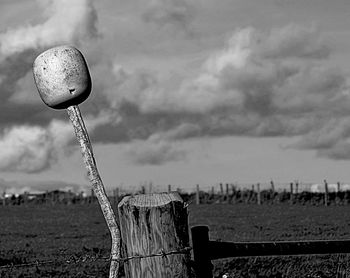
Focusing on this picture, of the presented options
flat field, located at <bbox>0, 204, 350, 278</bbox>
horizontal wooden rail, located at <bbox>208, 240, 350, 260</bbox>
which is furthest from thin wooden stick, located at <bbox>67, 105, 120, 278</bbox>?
horizontal wooden rail, located at <bbox>208, 240, 350, 260</bbox>

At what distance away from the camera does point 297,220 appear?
30.6 m

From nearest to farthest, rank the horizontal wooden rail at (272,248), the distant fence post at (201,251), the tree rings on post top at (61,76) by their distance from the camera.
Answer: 1. the tree rings on post top at (61,76)
2. the distant fence post at (201,251)
3. the horizontal wooden rail at (272,248)

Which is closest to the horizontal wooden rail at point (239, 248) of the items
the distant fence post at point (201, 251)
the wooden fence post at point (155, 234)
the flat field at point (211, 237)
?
the distant fence post at point (201, 251)

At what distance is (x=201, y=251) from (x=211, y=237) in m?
17.0

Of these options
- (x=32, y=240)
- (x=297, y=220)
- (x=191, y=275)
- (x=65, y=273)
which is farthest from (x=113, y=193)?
(x=191, y=275)

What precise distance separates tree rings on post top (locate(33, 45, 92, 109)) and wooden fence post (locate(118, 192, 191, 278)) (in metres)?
0.68

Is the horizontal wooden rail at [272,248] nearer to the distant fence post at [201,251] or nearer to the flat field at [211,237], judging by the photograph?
the distant fence post at [201,251]

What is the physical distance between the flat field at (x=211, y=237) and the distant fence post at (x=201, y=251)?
1.95 feet

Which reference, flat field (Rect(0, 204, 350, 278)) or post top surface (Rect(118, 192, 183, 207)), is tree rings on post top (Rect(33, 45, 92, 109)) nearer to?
post top surface (Rect(118, 192, 183, 207))

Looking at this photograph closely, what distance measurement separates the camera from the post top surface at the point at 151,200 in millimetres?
4855

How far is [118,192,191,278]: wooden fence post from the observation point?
4848mm

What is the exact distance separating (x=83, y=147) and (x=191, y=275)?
996 millimetres

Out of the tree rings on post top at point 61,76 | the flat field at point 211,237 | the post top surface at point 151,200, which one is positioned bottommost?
the flat field at point 211,237

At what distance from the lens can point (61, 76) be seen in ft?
15.8
